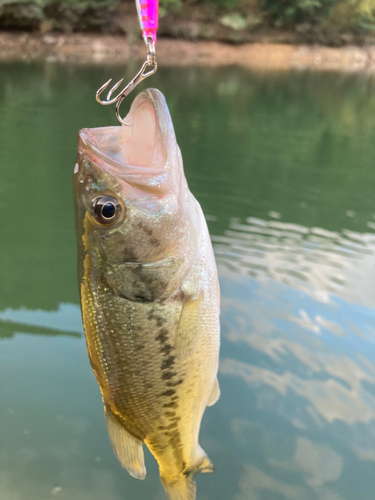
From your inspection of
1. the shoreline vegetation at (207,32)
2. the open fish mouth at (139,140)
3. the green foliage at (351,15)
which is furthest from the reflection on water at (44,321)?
the green foliage at (351,15)

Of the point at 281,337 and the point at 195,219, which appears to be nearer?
the point at 195,219

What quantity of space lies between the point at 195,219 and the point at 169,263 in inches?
8.4

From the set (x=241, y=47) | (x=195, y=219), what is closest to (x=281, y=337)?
(x=195, y=219)

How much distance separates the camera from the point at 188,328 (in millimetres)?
1586

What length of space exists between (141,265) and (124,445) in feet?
2.45

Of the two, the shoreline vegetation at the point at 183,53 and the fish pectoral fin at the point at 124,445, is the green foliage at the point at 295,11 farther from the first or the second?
the fish pectoral fin at the point at 124,445

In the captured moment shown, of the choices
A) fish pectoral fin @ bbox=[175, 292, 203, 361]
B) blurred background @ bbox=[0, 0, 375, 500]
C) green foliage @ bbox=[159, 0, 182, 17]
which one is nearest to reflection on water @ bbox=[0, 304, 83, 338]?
blurred background @ bbox=[0, 0, 375, 500]

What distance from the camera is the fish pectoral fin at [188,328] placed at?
157cm

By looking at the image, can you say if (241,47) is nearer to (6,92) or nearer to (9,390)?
(6,92)

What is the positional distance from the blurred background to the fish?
6.39 ft

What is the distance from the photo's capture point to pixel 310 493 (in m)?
3.14

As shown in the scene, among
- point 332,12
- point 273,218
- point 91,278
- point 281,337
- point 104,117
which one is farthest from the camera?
point 332,12

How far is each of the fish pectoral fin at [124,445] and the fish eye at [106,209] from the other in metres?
0.76

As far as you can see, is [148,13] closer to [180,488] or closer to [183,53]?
[180,488]
